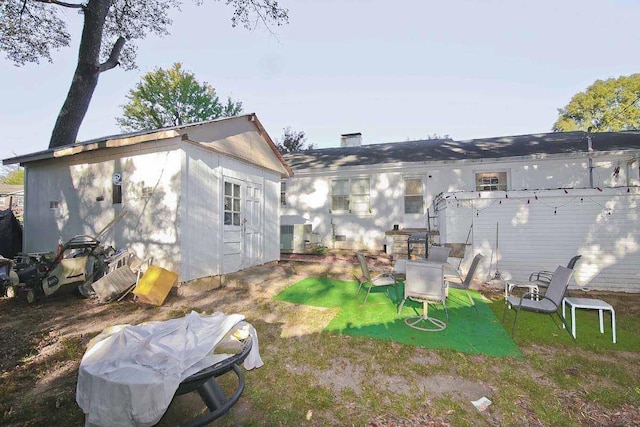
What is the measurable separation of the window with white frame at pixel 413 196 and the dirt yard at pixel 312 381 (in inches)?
327

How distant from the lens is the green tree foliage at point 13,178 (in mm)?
41406

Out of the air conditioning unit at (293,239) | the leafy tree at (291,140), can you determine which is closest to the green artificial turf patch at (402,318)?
the air conditioning unit at (293,239)

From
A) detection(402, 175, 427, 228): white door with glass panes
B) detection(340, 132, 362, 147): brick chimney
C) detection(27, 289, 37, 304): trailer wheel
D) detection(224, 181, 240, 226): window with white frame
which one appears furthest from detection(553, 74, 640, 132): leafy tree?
detection(27, 289, 37, 304): trailer wheel

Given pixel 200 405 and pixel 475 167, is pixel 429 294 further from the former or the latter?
pixel 475 167

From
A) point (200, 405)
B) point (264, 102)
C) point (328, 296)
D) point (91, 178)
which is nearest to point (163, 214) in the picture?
point (91, 178)

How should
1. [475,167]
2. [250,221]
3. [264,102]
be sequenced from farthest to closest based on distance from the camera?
[264,102] < [475,167] < [250,221]

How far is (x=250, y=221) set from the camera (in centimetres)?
838

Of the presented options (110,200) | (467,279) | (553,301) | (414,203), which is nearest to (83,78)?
(110,200)

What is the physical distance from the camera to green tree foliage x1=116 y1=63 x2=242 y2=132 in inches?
1118

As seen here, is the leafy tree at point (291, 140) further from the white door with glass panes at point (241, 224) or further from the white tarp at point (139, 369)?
the white tarp at point (139, 369)

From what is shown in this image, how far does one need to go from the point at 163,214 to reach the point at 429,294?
5.60 metres

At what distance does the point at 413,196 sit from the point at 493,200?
15.9 ft

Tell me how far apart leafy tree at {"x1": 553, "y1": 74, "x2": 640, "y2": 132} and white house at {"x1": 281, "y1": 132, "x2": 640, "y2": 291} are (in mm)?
20878

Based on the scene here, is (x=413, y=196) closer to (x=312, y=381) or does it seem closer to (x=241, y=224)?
(x=241, y=224)
